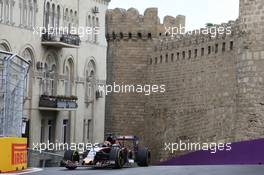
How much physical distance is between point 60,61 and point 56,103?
2465 millimetres

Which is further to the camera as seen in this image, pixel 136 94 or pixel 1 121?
pixel 136 94

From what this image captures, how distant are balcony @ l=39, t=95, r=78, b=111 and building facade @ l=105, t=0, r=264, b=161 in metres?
4.57

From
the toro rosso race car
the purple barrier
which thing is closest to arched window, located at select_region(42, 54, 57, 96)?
the purple barrier

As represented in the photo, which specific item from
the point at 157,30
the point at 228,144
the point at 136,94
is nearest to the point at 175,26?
the point at 157,30

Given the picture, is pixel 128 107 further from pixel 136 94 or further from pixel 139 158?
pixel 139 158

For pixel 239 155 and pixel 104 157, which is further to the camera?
pixel 239 155

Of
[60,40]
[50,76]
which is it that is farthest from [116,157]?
[50,76]

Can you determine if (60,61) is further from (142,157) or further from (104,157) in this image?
(104,157)

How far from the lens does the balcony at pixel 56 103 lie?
140 feet

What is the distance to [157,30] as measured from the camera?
4916 cm

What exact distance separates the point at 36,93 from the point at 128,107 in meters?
7.41

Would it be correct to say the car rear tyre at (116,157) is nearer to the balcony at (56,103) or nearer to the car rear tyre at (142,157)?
the car rear tyre at (142,157)

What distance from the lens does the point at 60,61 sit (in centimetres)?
4462

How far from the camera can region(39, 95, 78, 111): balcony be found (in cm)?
4281
